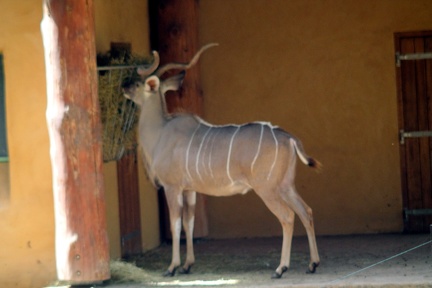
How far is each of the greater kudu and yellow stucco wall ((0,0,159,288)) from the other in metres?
0.92

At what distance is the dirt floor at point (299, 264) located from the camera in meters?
7.20

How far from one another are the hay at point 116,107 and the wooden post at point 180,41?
113 cm

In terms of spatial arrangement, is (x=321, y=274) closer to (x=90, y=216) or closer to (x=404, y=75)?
(x=90, y=216)

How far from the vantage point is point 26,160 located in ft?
24.5

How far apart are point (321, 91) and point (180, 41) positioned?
1465 millimetres

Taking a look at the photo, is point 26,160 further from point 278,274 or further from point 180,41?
point 180,41

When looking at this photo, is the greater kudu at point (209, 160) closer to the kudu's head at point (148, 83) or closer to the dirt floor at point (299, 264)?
the kudu's head at point (148, 83)

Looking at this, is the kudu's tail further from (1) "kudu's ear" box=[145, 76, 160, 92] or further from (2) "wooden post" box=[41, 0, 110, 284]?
(2) "wooden post" box=[41, 0, 110, 284]

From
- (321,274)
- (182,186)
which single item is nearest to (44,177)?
(182,186)

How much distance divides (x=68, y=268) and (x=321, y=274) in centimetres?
190

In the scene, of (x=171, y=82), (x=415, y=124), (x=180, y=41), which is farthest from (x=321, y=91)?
(x=171, y=82)

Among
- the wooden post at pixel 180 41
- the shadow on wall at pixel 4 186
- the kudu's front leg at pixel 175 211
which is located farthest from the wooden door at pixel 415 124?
the shadow on wall at pixel 4 186

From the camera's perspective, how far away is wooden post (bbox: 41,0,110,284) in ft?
23.3

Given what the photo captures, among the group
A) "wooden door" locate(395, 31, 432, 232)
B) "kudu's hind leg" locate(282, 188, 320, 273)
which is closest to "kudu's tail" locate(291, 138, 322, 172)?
"kudu's hind leg" locate(282, 188, 320, 273)
